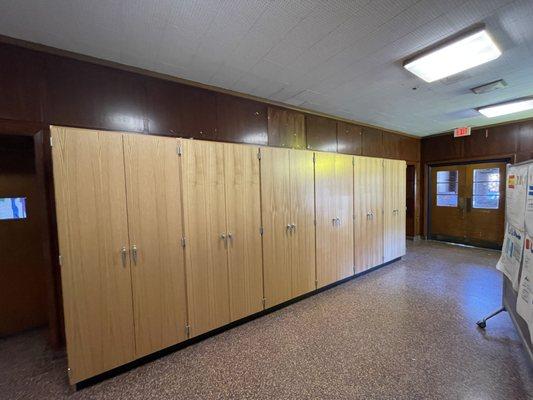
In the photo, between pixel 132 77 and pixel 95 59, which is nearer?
pixel 95 59

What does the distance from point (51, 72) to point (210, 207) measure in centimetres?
185

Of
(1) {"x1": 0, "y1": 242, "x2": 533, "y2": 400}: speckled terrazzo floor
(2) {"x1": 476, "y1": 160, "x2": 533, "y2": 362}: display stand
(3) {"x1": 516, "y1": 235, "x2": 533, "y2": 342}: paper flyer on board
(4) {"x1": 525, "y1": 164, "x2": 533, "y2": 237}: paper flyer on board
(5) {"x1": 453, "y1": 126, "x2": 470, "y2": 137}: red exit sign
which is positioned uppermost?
(5) {"x1": 453, "y1": 126, "x2": 470, "y2": 137}: red exit sign

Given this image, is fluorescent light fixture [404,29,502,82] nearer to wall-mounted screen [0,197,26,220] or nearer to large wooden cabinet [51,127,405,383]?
large wooden cabinet [51,127,405,383]

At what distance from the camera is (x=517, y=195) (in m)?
2.14

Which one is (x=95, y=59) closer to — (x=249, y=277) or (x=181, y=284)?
(x=181, y=284)

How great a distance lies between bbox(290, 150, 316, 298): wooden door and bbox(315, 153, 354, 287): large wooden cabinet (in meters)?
0.13

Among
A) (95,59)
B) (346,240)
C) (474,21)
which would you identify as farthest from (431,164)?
(95,59)

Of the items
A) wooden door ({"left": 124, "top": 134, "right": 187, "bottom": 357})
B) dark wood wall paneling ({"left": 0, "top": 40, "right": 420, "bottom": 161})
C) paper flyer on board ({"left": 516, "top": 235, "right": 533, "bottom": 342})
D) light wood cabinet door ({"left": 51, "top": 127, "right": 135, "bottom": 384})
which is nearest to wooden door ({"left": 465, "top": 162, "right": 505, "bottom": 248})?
paper flyer on board ({"left": 516, "top": 235, "right": 533, "bottom": 342})

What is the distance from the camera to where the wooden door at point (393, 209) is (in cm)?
444

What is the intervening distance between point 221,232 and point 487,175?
6.48 metres

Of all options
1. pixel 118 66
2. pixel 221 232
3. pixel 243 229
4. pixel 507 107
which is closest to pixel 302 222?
pixel 243 229

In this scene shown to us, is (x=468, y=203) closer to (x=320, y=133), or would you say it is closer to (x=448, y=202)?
(x=448, y=202)

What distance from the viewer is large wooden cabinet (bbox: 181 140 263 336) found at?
90.4 inches

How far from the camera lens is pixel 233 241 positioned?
2566 mm
